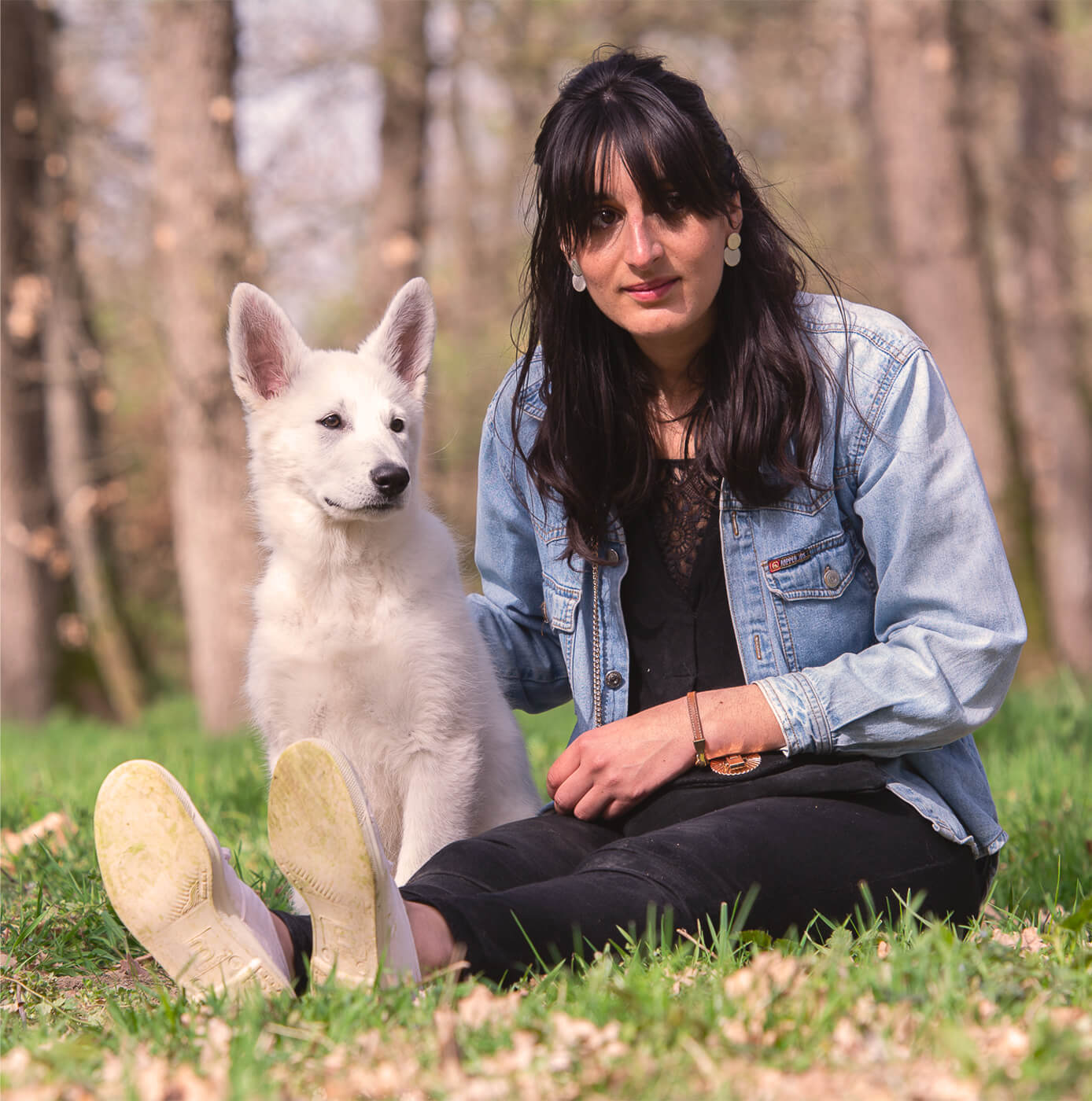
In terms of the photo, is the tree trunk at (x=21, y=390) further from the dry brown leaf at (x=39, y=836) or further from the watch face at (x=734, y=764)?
the watch face at (x=734, y=764)

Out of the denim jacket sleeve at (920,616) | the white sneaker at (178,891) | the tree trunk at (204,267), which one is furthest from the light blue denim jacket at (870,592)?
the tree trunk at (204,267)

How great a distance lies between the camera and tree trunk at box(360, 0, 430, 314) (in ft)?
28.8

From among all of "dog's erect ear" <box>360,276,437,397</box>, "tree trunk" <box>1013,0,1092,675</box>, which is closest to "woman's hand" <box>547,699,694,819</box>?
"dog's erect ear" <box>360,276,437,397</box>

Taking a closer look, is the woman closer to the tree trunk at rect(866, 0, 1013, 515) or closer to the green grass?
the green grass

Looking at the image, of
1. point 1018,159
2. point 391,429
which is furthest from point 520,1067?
point 1018,159

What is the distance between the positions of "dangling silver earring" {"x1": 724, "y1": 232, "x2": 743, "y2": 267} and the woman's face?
0.02m

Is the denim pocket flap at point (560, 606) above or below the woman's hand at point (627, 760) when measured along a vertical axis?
above

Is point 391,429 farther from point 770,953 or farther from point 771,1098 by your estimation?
point 771,1098

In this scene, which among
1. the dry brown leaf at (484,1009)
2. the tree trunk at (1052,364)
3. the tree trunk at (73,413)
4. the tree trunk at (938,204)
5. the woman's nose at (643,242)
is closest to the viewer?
the dry brown leaf at (484,1009)

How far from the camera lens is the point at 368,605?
301 centimetres

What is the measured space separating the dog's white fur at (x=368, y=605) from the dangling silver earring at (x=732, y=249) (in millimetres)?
910

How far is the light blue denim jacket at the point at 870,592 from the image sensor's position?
8.36 feet

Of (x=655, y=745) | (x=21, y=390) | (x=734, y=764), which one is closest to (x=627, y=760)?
(x=655, y=745)

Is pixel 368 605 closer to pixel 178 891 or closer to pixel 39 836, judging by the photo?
pixel 178 891
